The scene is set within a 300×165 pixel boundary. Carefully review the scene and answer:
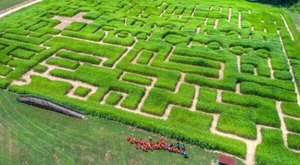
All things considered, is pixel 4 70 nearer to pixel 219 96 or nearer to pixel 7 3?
pixel 219 96

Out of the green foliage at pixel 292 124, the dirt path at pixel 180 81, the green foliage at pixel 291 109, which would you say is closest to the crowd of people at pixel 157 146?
the dirt path at pixel 180 81

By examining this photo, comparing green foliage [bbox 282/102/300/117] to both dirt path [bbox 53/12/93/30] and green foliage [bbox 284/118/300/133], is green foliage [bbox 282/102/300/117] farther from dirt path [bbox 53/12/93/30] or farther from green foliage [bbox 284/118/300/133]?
dirt path [bbox 53/12/93/30]

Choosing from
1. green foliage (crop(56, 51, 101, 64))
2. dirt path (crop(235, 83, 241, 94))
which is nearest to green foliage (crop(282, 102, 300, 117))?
dirt path (crop(235, 83, 241, 94))

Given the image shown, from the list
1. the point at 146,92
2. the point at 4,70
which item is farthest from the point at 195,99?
the point at 4,70

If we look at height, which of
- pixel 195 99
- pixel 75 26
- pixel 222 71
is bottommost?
pixel 195 99

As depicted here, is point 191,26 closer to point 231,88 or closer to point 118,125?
point 231,88

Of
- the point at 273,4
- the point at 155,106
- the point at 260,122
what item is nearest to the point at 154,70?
the point at 155,106
